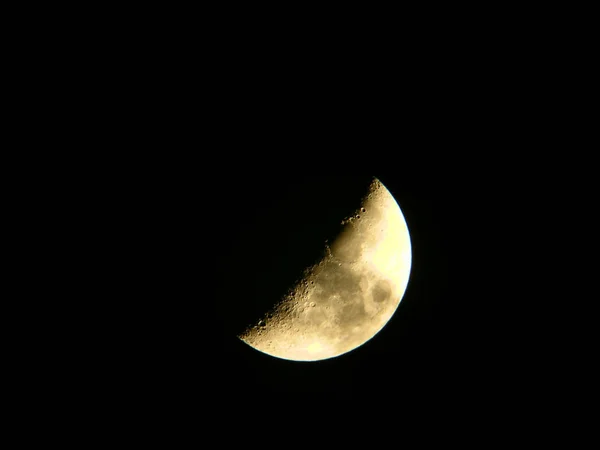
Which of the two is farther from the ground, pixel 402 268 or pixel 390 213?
pixel 390 213

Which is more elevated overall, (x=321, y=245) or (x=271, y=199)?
(x=271, y=199)

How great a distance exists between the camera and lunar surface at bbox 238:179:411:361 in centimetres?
244

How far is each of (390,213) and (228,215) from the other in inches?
53.5

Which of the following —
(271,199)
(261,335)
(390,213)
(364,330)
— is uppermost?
(271,199)

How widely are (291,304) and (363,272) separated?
62 cm

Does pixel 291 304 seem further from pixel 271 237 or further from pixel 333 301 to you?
pixel 271 237

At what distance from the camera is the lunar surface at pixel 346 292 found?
96.0 inches

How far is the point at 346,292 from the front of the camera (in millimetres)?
2441

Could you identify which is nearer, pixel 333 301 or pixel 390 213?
pixel 333 301

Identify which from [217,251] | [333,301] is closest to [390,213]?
[333,301]

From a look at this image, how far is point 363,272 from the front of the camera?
2459 mm

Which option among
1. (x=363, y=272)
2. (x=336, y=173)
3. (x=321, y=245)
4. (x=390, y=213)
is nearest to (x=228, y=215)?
(x=321, y=245)

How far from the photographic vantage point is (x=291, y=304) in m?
2.47

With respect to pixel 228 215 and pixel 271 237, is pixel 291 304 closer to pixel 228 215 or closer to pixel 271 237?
pixel 271 237
